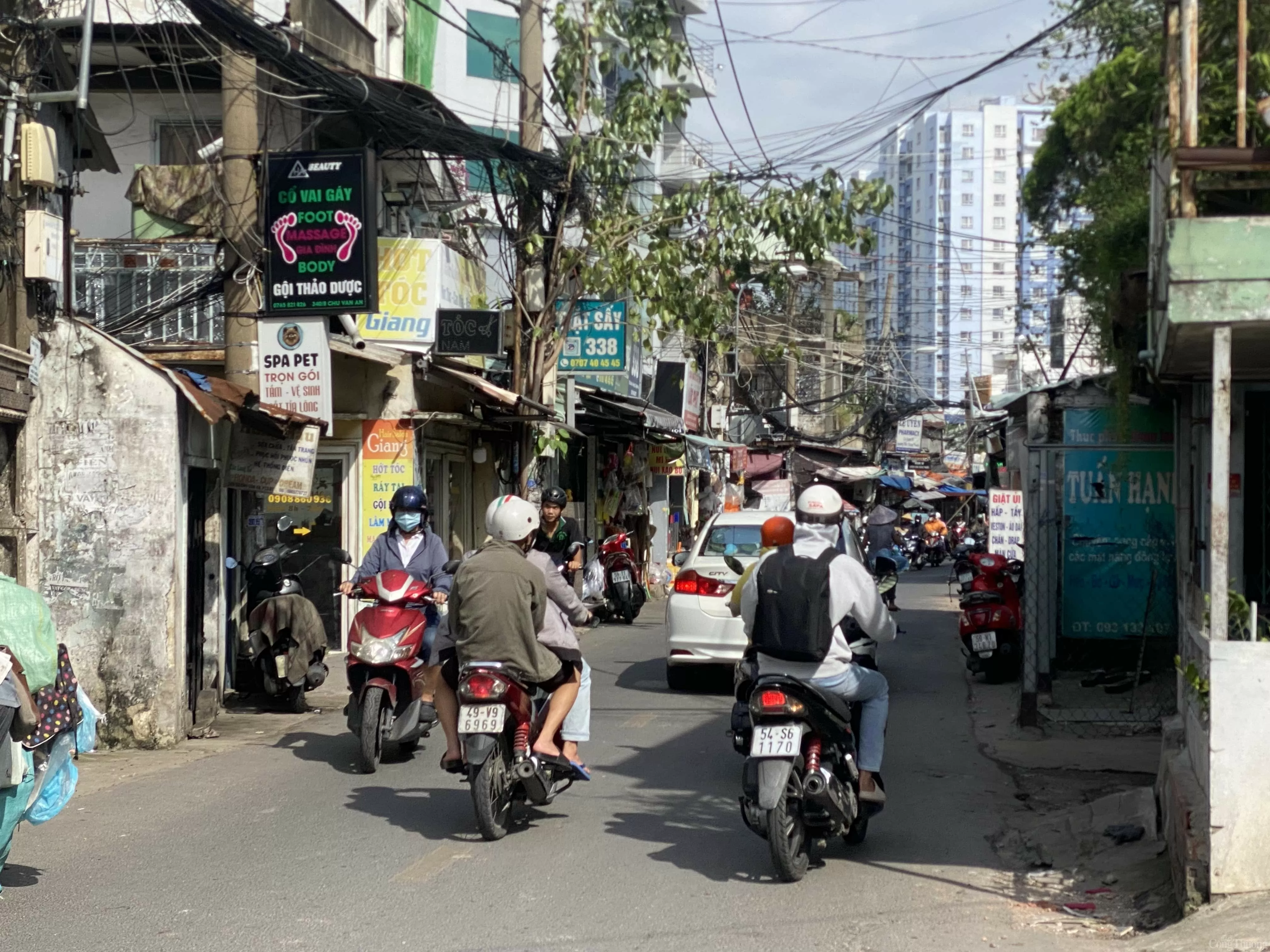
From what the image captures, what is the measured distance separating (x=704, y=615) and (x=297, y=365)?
412cm

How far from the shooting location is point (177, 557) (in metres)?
9.81

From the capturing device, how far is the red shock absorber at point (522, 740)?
274 inches

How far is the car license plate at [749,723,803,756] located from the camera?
19.4ft

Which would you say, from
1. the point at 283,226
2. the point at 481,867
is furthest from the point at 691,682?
the point at 481,867

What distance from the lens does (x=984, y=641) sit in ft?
43.1

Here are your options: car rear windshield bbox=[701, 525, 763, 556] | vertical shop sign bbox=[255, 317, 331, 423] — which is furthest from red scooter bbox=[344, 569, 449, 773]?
car rear windshield bbox=[701, 525, 763, 556]

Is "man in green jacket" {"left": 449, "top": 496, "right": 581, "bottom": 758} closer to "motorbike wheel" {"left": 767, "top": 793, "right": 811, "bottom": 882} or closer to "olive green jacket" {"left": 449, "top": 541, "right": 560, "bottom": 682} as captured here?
"olive green jacket" {"left": 449, "top": 541, "right": 560, "bottom": 682}

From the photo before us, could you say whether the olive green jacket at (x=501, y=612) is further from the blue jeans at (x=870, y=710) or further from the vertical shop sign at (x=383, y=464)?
the vertical shop sign at (x=383, y=464)

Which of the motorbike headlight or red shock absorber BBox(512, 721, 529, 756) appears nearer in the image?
red shock absorber BBox(512, 721, 529, 756)

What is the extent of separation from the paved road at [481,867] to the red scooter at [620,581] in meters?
9.88

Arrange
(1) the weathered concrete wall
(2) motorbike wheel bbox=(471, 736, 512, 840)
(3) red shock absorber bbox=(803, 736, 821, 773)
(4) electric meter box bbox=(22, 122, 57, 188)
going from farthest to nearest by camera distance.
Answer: (1) the weathered concrete wall, (4) electric meter box bbox=(22, 122, 57, 188), (2) motorbike wheel bbox=(471, 736, 512, 840), (3) red shock absorber bbox=(803, 736, 821, 773)

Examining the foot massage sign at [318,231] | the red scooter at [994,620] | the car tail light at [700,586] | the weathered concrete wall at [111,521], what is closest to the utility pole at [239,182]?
the foot massage sign at [318,231]

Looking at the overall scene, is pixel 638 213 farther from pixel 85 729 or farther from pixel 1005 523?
pixel 85 729

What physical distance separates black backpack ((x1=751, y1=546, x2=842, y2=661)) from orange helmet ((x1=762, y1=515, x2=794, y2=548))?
231 millimetres
